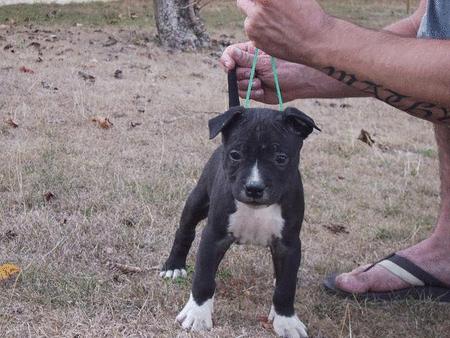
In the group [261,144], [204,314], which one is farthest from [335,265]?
[261,144]

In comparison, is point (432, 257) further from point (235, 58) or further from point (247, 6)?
point (247, 6)

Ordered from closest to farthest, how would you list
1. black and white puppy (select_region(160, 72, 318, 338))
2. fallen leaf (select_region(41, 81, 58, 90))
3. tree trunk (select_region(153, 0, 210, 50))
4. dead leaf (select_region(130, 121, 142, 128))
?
black and white puppy (select_region(160, 72, 318, 338)), dead leaf (select_region(130, 121, 142, 128)), fallen leaf (select_region(41, 81, 58, 90)), tree trunk (select_region(153, 0, 210, 50))

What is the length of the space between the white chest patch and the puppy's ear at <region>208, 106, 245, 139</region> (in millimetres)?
316

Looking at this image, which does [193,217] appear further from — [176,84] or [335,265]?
[176,84]

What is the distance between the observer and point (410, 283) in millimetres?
3508

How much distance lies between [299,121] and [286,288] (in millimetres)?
697

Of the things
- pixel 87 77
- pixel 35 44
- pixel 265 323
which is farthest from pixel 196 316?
pixel 35 44

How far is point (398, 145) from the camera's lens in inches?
249

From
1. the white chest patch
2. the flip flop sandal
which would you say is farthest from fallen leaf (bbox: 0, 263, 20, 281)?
the flip flop sandal

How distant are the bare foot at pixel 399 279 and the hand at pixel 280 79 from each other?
0.93 metres

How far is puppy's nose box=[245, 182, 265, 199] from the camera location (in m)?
2.48

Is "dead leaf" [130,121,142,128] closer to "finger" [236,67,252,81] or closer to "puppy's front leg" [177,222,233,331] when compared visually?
"finger" [236,67,252,81]

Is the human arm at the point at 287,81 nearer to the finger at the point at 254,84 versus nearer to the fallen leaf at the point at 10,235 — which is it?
the finger at the point at 254,84

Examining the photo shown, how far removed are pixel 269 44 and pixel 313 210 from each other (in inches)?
79.3
